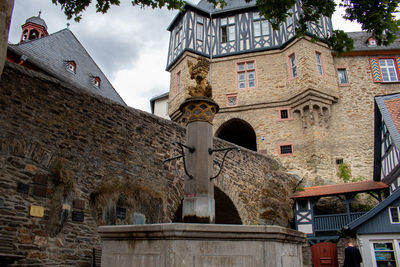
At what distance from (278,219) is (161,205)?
672 cm

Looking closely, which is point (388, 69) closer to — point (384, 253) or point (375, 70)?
point (375, 70)

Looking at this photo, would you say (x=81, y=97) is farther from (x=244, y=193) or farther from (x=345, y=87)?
(x=345, y=87)

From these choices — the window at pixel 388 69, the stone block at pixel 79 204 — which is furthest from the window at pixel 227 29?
the stone block at pixel 79 204

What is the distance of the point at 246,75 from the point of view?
787 inches

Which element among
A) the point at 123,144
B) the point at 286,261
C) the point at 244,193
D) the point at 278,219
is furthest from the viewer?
the point at 278,219

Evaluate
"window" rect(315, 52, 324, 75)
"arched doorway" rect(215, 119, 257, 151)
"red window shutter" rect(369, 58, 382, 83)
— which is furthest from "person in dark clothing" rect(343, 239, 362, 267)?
"red window shutter" rect(369, 58, 382, 83)

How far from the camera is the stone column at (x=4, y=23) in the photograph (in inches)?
107

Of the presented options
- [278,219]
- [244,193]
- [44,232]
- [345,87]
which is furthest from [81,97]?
[345,87]

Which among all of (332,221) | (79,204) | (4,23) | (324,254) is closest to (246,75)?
(332,221)

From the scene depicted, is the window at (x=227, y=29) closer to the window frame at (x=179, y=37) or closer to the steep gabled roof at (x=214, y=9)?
the steep gabled roof at (x=214, y=9)

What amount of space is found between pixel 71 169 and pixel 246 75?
47.3ft

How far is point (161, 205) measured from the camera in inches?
350

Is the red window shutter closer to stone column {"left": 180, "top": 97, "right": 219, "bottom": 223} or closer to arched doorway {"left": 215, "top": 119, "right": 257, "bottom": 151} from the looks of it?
arched doorway {"left": 215, "top": 119, "right": 257, "bottom": 151}

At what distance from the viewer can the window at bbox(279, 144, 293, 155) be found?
684 inches
